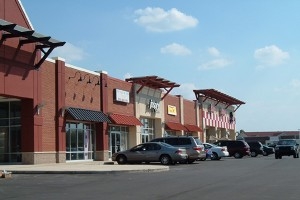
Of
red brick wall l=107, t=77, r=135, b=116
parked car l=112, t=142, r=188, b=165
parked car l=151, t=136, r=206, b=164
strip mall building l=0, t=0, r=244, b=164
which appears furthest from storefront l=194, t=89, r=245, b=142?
parked car l=112, t=142, r=188, b=165

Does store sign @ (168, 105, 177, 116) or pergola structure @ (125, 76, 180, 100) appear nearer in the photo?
pergola structure @ (125, 76, 180, 100)

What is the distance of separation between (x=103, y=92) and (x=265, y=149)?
79.3 feet

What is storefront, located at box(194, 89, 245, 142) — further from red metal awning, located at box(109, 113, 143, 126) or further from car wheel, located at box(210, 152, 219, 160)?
car wheel, located at box(210, 152, 219, 160)

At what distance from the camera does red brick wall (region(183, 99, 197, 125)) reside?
2466 inches

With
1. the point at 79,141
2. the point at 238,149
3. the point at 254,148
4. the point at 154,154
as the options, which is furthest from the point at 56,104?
the point at 254,148

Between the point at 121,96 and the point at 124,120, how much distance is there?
2307 millimetres

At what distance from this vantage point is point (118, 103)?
Answer: 43.7 meters

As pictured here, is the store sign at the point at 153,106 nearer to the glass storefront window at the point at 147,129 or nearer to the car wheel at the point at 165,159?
the glass storefront window at the point at 147,129

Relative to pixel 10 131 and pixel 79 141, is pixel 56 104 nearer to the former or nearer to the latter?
pixel 10 131

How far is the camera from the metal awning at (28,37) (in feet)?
92.4

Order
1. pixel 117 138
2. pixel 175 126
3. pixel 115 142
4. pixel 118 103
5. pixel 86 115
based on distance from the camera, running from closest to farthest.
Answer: pixel 86 115 → pixel 118 103 → pixel 115 142 → pixel 117 138 → pixel 175 126

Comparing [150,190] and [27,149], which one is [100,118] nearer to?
[27,149]

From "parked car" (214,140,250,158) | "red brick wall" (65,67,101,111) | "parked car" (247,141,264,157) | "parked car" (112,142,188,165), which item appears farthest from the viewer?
"parked car" (247,141,264,157)

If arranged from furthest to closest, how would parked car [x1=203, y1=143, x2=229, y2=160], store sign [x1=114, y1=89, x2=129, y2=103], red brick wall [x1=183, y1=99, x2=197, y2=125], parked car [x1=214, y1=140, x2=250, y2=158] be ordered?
red brick wall [x1=183, y1=99, x2=197, y2=125]
parked car [x1=214, y1=140, x2=250, y2=158]
store sign [x1=114, y1=89, x2=129, y2=103]
parked car [x1=203, y1=143, x2=229, y2=160]
